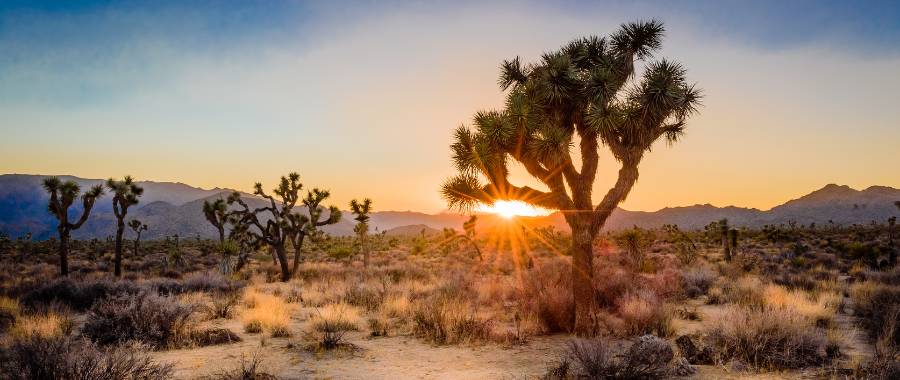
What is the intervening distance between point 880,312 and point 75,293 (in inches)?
731

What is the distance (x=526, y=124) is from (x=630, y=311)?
167 inches

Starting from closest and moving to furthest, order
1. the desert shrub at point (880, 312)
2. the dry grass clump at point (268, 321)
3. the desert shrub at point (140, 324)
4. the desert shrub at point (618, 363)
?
the desert shrub at point (618, 363)
the desert shrub at point (880, 312)
the desert shrub at point (140, 324)
the dry grass clump at point (268, 321)

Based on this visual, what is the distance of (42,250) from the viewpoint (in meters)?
42.0

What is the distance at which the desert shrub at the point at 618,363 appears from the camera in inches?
249

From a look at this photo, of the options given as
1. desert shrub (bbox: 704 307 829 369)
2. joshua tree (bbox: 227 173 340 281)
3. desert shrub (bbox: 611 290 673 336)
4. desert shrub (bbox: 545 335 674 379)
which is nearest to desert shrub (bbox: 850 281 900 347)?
desert shrub (bbox: 704 307 829 369)

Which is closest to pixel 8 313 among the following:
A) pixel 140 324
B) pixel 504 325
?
pixel 140 324

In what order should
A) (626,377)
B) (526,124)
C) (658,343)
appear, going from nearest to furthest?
(626,377), (658,343), (526,124)

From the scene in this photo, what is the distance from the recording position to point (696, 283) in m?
15.8

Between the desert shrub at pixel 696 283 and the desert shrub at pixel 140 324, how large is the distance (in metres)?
13.2

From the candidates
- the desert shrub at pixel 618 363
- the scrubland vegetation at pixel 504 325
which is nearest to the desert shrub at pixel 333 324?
the scrubland vegetation at pixel 504 325

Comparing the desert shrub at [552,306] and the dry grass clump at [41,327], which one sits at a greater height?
the desert shrub at [552,306]

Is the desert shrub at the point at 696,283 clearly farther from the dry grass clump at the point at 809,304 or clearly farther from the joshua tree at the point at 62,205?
the joshua tree at the point at 62,205

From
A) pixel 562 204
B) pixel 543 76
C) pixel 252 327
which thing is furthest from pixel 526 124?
pixel 252 327

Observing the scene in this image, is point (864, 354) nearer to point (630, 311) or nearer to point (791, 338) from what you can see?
point (791, 338)
